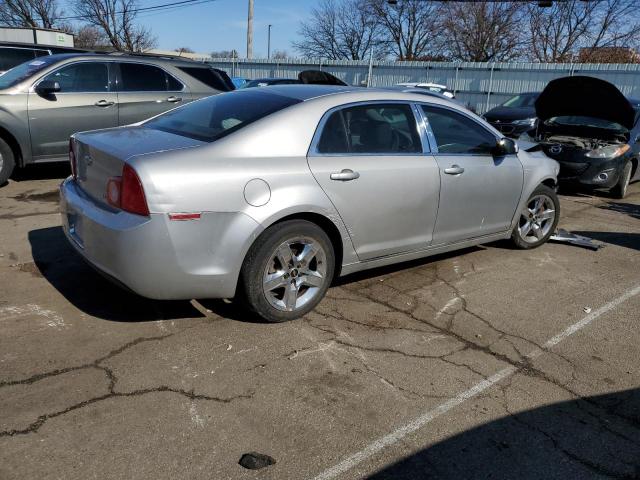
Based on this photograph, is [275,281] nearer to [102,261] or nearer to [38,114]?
[102,261]

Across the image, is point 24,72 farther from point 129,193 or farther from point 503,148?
point 503,148

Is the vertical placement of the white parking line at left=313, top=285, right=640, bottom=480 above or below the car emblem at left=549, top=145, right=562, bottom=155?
below

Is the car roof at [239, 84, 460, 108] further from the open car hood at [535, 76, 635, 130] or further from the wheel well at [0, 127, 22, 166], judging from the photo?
the open car hood at [535, 76, 635, 130]

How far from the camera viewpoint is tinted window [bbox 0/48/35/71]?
1039cm

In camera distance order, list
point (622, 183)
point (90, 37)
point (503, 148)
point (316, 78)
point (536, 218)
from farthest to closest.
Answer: point (90, 37) → point (316, 78) → point (622, 183) → point (536, 218) → point (503, 148)

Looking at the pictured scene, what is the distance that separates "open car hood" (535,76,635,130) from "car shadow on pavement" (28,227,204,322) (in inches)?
276

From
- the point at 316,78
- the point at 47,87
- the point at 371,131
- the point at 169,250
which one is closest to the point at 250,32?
the point at 316,78

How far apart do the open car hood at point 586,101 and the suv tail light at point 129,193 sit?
7.19 meters

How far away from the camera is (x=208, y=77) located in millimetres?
8797

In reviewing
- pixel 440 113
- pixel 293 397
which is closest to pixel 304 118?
pixel 440 113

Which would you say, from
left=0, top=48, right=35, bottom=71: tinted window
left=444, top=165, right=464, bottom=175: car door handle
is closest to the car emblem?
left=444, top=165, right=464, bottom=175: car door handle

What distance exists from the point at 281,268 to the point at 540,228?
3.42 m

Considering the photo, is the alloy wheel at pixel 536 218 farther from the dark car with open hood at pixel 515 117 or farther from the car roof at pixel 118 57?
the dark car with open hood at pixel 515 117

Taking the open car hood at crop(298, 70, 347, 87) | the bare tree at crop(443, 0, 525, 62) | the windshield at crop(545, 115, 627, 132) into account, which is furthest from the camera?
the bare tree at crop(443, 0, 525, 62)
